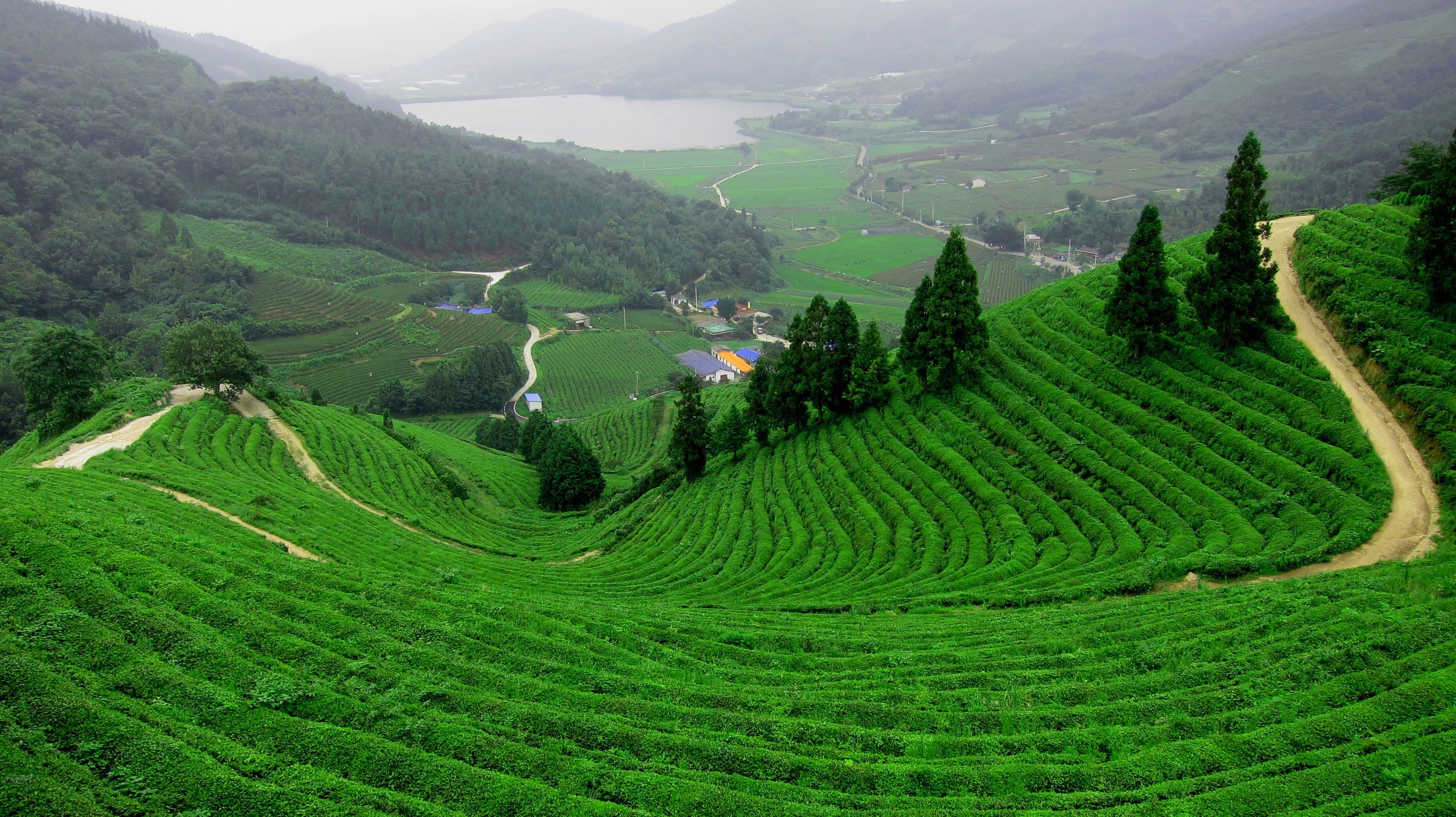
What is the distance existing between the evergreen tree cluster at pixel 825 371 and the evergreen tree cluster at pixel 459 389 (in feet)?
195

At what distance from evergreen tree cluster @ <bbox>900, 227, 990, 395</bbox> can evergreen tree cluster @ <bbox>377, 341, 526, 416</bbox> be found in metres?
69.3

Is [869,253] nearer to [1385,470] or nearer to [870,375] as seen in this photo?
[870,375]

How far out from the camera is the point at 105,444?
37.1 metres

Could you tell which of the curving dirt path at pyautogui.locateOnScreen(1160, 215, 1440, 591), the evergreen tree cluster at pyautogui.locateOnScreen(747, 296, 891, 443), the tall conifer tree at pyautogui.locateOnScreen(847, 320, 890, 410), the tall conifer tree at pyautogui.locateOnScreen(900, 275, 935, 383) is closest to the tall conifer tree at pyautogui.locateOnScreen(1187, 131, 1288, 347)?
the curving dirt path at pyautogui.locateOnScreen(1160, 215, 1440, 591)

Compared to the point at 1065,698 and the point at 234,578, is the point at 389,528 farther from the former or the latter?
the point at 1065,698

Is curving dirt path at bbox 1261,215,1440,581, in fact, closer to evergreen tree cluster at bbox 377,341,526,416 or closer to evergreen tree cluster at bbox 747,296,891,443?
evergreen tree cluster at bbox 747,296,891,443

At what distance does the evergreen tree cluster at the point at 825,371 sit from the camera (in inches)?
1619

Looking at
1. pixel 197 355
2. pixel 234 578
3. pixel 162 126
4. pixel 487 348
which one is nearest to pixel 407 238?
pixel 162 126

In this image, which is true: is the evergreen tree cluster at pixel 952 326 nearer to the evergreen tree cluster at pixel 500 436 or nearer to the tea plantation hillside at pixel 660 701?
the tea plantation hillside at pixel 660 701

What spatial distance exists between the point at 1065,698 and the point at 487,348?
3719 inches

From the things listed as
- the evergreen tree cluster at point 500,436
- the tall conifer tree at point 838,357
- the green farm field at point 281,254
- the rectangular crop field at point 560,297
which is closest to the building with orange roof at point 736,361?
the rectangular crop field at point 560,297

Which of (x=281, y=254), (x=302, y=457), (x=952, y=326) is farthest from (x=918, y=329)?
(x=281, y=254)

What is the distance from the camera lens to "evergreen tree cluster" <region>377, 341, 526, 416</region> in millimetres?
91062

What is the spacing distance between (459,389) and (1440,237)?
88.6 m
